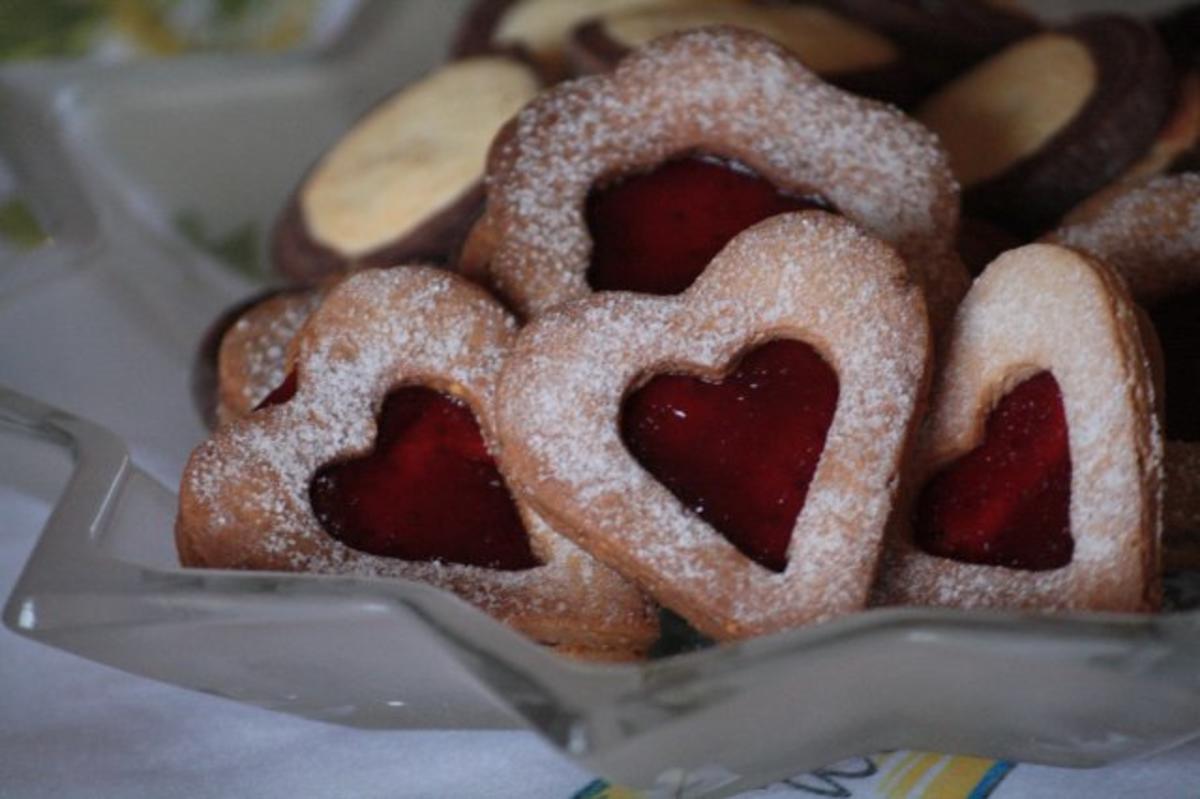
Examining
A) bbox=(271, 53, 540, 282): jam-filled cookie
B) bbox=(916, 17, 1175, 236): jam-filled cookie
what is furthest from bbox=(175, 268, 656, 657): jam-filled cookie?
bbox=(916, 17, 1175, 236): jam-filled cookie

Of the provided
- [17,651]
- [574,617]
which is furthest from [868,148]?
[17,651]

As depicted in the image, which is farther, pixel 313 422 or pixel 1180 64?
pixel 1180 64

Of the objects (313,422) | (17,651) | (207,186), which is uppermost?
(313,422)

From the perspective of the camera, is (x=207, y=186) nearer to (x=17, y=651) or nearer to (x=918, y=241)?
(x=17, y=651)

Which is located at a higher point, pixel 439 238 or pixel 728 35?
pixel 728 35

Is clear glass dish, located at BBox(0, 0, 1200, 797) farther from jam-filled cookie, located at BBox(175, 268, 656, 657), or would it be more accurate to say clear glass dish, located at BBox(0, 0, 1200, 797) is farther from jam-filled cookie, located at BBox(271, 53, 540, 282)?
jam-filled cookie, located at BBox(271, 53, 540, 282)

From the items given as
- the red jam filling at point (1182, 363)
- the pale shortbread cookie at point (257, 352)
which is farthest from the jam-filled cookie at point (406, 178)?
the red jam filling at point (1182, 363)

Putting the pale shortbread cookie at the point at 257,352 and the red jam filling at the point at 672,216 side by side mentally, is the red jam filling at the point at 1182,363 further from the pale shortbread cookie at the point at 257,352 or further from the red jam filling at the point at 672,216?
A: the pale shortbread cookie at the point at 257,352
